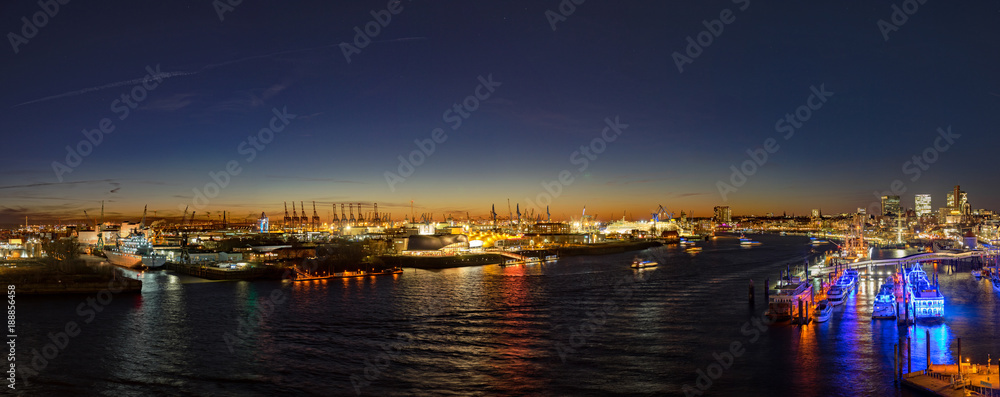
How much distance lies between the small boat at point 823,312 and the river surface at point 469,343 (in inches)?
18.6

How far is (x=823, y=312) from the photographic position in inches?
685

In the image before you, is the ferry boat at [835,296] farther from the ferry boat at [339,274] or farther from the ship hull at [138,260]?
the ship hull at [138,260]

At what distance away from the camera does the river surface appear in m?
11.1

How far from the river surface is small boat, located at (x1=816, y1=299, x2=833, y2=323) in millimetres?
472

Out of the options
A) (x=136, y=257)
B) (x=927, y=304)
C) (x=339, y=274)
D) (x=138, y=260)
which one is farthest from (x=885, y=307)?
(x=136, y=257)

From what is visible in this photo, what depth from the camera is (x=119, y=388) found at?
10.9m

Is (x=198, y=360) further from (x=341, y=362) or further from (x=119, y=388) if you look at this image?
(x=341, y=362)

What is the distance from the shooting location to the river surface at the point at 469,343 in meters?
11.1

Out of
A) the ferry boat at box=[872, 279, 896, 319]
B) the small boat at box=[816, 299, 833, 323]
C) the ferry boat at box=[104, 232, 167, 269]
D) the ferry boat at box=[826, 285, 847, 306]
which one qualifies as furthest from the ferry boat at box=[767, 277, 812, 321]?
the ferry boat at box=[104, 232, 167, 269]

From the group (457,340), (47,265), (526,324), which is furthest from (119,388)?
(47,265)

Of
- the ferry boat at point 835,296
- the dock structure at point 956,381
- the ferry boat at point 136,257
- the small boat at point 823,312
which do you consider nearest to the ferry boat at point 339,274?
the ferry boat at point 136,257

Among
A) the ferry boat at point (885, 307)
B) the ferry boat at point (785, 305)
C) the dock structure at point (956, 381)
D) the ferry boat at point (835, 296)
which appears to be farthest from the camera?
the ferry boat at point (835, 296)

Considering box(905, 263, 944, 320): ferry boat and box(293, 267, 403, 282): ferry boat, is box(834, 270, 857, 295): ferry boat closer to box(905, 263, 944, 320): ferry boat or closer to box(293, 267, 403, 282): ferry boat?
box(905, 263, 944, 320): ferry boat

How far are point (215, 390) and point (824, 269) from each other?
30560mm
